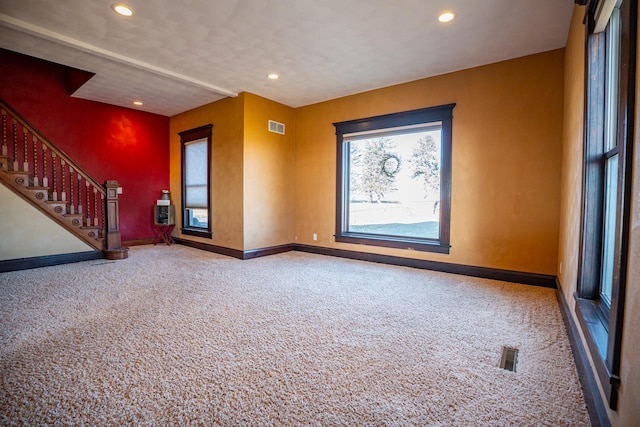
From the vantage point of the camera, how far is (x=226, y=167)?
225 inches

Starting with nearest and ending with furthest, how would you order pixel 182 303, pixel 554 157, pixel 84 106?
1. pixel 182 303
2. pixel 554 157
3. pixel 84 106

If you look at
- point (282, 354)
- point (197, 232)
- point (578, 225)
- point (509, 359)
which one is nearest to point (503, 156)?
point (578, 225)

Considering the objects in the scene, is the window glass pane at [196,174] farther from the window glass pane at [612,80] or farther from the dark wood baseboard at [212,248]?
the window glass pane at [612,80]

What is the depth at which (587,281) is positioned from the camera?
7.29 feet

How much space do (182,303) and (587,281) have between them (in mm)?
3440

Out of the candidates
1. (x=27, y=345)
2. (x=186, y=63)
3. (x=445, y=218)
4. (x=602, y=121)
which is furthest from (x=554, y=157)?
(x=27, y=345)

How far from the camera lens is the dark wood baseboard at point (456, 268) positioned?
3848 mm

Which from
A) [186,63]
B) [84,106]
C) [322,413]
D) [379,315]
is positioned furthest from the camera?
[84,106]

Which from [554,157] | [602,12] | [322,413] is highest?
[602,12]

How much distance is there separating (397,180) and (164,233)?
200 inches

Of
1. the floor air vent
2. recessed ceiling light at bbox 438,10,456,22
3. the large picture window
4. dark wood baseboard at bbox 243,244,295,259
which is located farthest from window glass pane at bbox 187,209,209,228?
the floor air vent

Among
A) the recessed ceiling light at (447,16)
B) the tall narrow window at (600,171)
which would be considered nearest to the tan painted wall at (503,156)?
the recessed ceiling light at (447,16)

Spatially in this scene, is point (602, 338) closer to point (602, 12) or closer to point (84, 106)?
point (602, 12)

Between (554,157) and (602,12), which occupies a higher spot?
(602,12)
